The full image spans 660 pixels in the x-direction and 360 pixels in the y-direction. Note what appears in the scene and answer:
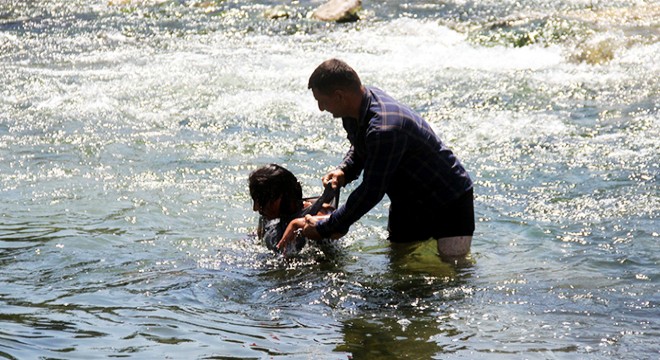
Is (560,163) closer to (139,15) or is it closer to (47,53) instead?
(47,53)

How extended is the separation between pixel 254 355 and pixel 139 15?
17.3 metres

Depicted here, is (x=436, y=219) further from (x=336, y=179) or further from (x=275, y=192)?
(x=275, y=192)

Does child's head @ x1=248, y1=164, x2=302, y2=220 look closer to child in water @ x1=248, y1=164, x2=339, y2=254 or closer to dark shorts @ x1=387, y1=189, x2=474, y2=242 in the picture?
child in water @ x1=248, y1=164, x2=339, y2=254

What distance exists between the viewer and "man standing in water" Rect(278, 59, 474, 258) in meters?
5.68

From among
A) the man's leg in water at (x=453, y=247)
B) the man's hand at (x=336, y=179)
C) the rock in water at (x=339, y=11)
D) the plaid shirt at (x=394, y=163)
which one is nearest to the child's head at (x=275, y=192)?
the man's hand at (x=336, y=179)

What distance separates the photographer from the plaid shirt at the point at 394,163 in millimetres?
5668

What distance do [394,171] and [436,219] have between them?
0.74m

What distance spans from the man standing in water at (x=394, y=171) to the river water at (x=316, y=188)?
1.23 feet

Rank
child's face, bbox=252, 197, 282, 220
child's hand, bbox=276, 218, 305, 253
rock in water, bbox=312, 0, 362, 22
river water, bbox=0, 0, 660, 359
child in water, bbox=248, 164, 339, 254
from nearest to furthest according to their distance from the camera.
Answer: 1. river water, bbox=0, 0, 660, 359
2. child's hand, bbox=276, 218, 305, 253
3. child in water, bbox=248, 164, 339, 254
4. child's face, bbox=252, 197, 282, 220
5. rock in water, bbox=312, 0, 362, 22

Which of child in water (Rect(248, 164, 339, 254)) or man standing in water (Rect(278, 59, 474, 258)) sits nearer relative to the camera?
man standing in water (Rect(278, 59, 474, 258))

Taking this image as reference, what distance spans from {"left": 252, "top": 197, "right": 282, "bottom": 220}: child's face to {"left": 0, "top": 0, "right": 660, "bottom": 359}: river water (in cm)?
31

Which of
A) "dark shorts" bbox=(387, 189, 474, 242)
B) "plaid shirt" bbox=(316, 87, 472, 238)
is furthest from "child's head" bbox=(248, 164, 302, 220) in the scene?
"dark shorts" bbox=(387, 189, 474, 242)

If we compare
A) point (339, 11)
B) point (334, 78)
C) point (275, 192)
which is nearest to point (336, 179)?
point (275, 192)

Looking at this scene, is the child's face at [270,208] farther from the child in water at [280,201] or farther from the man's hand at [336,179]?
the man's hand at [336,179]
